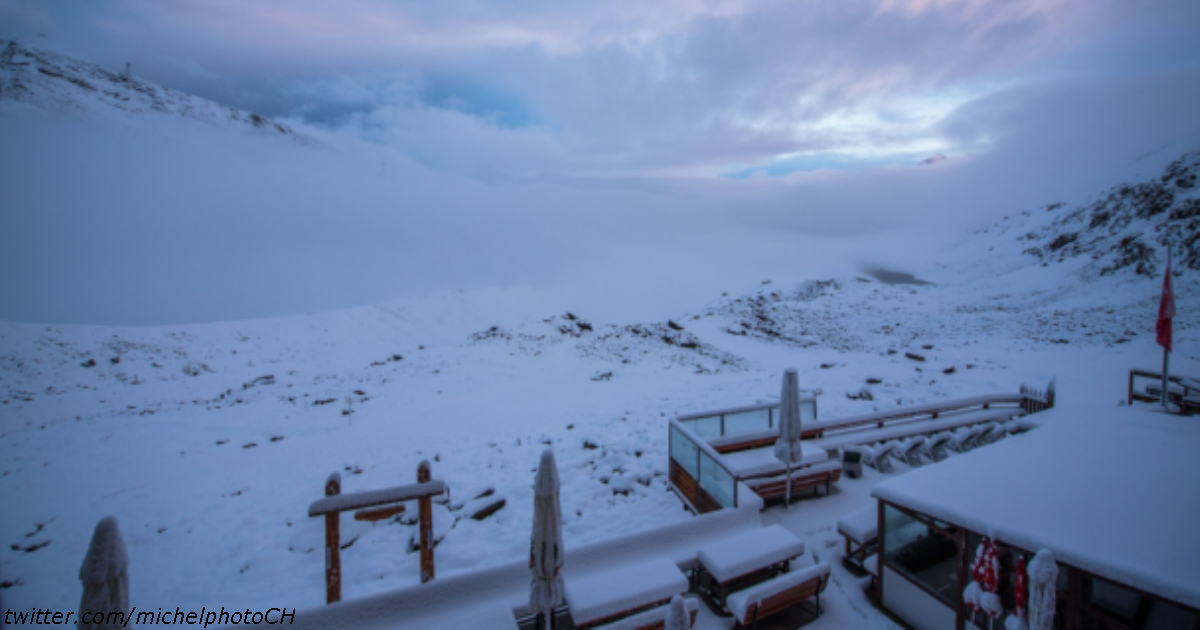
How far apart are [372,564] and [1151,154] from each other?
9336cm

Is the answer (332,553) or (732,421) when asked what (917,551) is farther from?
(332,553)

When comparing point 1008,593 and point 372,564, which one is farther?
point 372,564

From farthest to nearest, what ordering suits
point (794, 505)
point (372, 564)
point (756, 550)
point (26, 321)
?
point (26, 321), point (794, 505), point (372, 564), point (756, 550)

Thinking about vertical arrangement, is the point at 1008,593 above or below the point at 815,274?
below

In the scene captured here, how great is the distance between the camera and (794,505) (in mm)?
8828

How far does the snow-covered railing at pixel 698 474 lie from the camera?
24.9 feet

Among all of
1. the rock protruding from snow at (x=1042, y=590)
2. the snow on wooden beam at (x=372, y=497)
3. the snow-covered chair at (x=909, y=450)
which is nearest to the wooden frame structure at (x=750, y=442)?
the snow-covered chair at (x=909, y=450)

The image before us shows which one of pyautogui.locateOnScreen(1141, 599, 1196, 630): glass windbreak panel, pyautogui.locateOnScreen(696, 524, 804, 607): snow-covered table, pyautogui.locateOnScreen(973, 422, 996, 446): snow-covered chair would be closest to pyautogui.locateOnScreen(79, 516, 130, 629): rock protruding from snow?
pyautogui.locateOnScreen(696, 524, 804, 607): snow-covered table

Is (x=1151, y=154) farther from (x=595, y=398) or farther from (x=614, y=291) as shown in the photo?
(x=595, y=398)

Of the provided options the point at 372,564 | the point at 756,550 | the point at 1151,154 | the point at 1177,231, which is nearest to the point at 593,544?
the point at 756,550

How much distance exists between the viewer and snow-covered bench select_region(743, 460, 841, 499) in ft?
28.5

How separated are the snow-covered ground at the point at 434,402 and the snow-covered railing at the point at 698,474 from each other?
57 cm

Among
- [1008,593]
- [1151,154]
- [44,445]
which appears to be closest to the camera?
[1008,593]

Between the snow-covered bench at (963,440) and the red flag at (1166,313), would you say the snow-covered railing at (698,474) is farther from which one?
the red flag at (1166,313)
